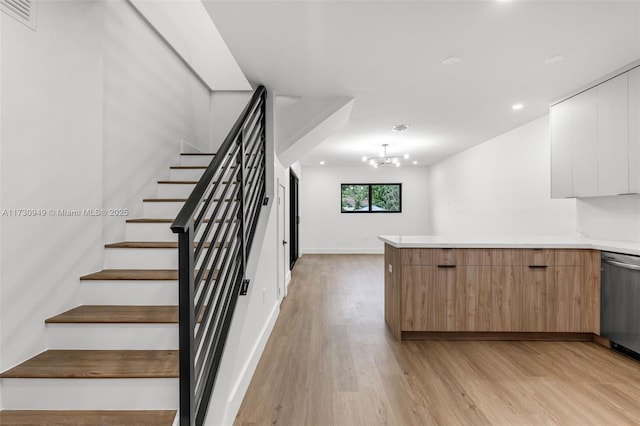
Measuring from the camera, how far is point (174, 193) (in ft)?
9.60

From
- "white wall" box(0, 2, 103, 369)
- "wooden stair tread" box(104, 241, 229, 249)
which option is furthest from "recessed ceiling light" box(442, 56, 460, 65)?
"white wall" box(0, 2, 103, 369)

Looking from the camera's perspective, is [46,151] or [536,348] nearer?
[46,151]

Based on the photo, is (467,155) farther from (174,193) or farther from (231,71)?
(174,193)

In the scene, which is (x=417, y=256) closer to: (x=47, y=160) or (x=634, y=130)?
(x=634, y=130)

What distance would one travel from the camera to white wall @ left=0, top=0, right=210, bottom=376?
63.2 inches

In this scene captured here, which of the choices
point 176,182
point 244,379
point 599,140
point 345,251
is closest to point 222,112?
point 176,182

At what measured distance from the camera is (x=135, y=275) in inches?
80.8

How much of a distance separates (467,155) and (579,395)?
5472 mm

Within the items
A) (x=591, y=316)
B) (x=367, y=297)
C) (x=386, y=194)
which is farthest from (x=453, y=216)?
(x=591, y=316)

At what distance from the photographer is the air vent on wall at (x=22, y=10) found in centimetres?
159

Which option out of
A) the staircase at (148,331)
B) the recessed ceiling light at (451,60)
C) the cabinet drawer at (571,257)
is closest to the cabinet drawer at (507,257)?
the cabinet drawer at (571,257)

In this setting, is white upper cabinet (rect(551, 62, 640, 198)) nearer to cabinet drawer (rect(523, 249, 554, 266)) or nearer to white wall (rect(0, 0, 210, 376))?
cabinet drawer (rect(523, 249, 554, 266))

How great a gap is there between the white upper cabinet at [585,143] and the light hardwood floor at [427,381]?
1.56 m

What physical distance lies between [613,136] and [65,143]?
4401 mm
